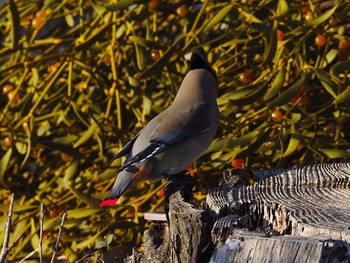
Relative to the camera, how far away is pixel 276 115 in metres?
3.37

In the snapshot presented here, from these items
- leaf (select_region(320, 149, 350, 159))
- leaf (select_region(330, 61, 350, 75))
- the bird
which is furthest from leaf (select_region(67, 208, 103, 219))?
leaf (select_region(330, 61, 350, 75))

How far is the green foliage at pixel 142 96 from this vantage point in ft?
10.9

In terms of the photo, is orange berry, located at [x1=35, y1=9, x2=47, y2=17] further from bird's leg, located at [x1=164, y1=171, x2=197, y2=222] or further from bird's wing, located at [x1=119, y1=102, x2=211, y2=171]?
bird's leg, located at [x1=164, y1=171, x2=197, y2=222]

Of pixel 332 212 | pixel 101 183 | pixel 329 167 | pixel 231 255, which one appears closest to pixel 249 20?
pixel 101 183

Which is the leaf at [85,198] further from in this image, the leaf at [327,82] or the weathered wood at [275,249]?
the weathered wood at [275,249]

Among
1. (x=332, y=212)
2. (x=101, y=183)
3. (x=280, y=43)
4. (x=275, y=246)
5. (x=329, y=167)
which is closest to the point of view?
(x=275, y=246)

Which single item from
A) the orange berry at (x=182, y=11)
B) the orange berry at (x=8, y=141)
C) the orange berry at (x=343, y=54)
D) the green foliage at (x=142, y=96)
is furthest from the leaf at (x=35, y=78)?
the orange berry at (x=343, y=54)

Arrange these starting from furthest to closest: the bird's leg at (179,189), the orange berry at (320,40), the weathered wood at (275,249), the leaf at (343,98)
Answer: the orange berry at (320,40) < the leaf at (343,98) < the bird's leg at (179,189) < the weathered wood at (275,249)

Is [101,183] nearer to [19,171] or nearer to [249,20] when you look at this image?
[19,171]

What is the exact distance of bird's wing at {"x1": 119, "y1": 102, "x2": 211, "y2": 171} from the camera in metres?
2.94

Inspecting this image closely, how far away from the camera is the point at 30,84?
3.87 meters

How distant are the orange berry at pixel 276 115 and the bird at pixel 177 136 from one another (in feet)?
1.16

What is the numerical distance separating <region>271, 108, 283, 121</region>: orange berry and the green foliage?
0.01 metres

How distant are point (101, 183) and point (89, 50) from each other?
48 cm
